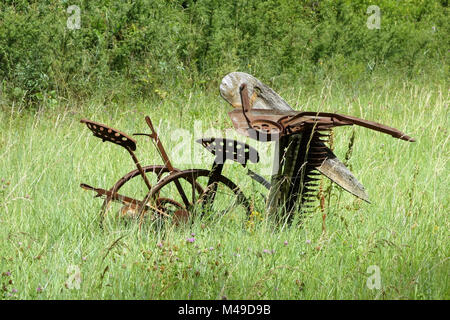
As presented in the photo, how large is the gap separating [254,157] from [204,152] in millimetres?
1453

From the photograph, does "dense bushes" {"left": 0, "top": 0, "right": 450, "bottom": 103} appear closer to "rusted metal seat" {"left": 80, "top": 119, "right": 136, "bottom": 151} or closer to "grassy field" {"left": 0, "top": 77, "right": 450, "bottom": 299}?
"grassy field" {"left": 0, "top": 77, "right": 450, "bottom": 299}

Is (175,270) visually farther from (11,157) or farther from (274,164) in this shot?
(11,157)

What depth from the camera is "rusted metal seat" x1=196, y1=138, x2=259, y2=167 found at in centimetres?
335

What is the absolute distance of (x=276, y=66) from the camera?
8.57m

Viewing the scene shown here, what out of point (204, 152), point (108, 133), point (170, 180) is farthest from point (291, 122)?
point (204, 152)

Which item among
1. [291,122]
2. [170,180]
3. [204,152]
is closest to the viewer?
[291,122]

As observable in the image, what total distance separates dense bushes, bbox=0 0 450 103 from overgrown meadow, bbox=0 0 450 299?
0.03m

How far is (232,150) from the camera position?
3.38m

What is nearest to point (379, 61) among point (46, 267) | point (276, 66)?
point (276, 66)

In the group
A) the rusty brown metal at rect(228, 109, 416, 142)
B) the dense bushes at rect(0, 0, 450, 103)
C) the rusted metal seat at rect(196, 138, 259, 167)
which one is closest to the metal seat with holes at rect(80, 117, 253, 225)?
the rusted metal seat at rect(196, 138, 259, 167)

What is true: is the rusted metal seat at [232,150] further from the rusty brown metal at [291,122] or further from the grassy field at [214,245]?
the grassy field at [214,245]

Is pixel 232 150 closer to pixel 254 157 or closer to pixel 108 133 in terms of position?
pixel 254 157

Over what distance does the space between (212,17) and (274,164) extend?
545 cm
